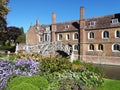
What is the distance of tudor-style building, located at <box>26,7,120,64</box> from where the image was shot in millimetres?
42781

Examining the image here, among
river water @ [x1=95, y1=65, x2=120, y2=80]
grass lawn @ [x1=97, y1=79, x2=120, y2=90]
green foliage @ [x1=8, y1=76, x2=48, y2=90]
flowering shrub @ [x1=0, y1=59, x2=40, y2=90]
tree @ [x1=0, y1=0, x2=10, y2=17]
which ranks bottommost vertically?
river water @ [x1=95, y1=65, x2=120, y2=80]

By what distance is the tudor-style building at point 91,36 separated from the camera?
42.8 m

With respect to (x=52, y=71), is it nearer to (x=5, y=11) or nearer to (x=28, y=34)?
(x=5, y=11)

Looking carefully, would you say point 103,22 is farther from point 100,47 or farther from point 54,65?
point 54,65

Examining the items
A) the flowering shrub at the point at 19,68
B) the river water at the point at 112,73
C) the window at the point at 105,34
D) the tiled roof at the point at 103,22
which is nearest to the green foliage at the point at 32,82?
the flowering shrub at the point at 19,68

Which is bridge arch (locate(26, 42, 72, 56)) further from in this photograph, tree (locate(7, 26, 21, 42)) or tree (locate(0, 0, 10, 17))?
tree (locate(7, 26, 21, 42))

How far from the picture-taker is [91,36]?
1854 inches

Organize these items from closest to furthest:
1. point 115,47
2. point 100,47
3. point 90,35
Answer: point 115,47, point 100,47, point 90,35

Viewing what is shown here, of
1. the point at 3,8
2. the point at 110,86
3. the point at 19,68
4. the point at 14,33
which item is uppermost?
the point at 14,33

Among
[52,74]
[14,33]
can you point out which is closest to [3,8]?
[52,74]

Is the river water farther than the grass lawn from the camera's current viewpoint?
Yes

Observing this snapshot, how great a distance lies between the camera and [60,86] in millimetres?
9914

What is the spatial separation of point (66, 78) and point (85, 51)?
37510 mm

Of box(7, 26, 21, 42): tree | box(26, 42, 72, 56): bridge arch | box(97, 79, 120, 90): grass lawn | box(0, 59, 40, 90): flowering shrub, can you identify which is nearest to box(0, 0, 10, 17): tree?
box(26, 42, 72, 56): bridge arch
